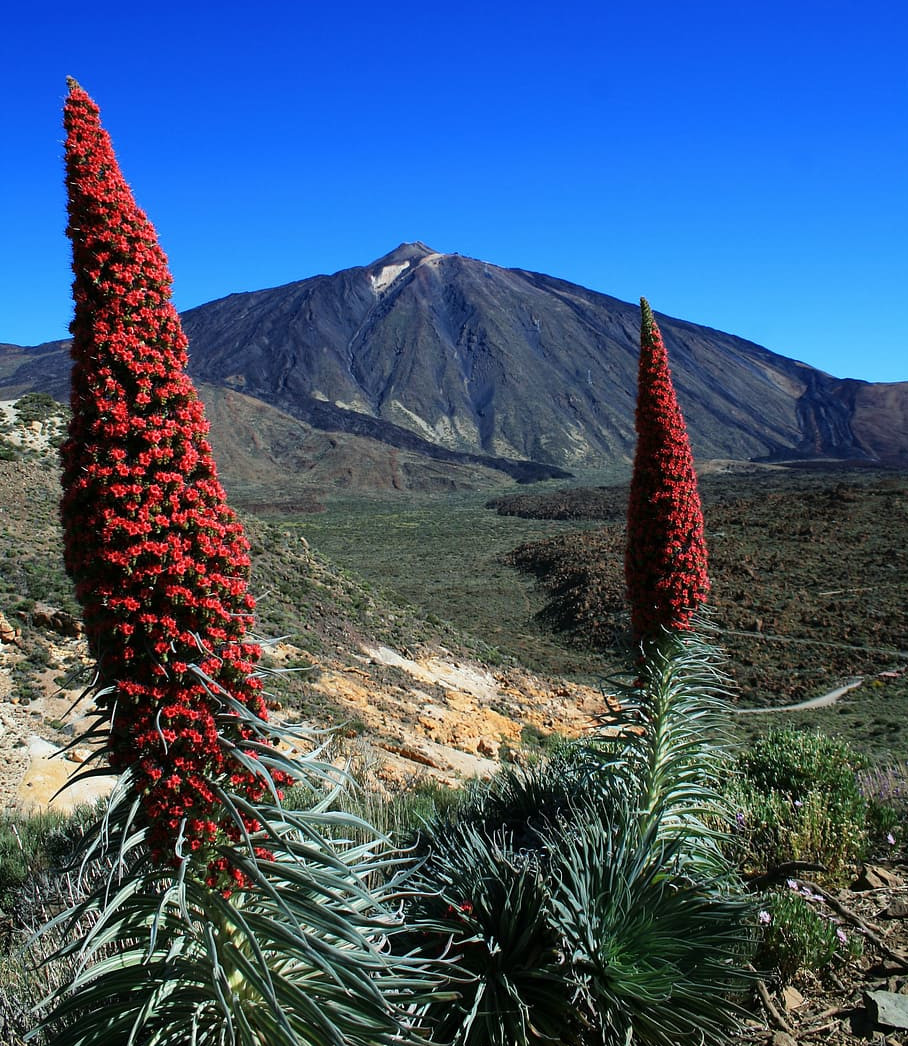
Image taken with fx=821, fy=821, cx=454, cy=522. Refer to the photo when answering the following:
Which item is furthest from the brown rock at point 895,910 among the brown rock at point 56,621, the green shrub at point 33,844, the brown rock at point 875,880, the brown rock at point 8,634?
the brown rock at point 56,621

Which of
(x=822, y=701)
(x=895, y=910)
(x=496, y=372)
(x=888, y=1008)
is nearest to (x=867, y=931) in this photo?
(x=888, y=1008)

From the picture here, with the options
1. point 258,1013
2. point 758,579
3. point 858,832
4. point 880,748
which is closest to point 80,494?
point 258,1013

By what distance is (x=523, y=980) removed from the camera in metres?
2.91

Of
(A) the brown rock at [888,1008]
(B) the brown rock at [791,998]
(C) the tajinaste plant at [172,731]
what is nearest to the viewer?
(C) the tajinaste plant at [172,731]

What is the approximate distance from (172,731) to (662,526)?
2869mm

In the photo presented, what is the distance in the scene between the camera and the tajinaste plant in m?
1.99

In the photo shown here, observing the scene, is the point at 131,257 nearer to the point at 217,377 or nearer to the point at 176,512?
the point at 176,512

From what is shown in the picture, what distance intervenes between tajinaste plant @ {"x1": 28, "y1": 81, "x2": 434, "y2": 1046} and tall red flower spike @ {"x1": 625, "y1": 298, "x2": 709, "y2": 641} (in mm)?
2476

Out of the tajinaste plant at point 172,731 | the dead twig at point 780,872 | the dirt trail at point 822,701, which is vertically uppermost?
the tajinaste plant at point 172,731

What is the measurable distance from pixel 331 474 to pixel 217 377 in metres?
60.5

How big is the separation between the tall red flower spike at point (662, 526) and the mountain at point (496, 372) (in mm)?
90027

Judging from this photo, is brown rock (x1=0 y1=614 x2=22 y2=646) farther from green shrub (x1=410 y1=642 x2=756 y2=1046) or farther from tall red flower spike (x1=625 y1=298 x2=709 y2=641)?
tall red flower spike (x1=625 y1=298 x2=709 y2=641)

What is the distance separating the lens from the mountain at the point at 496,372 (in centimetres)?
11925

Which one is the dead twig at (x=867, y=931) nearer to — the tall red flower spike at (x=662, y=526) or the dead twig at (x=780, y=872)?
the dead twig at (x=780, y=872)
